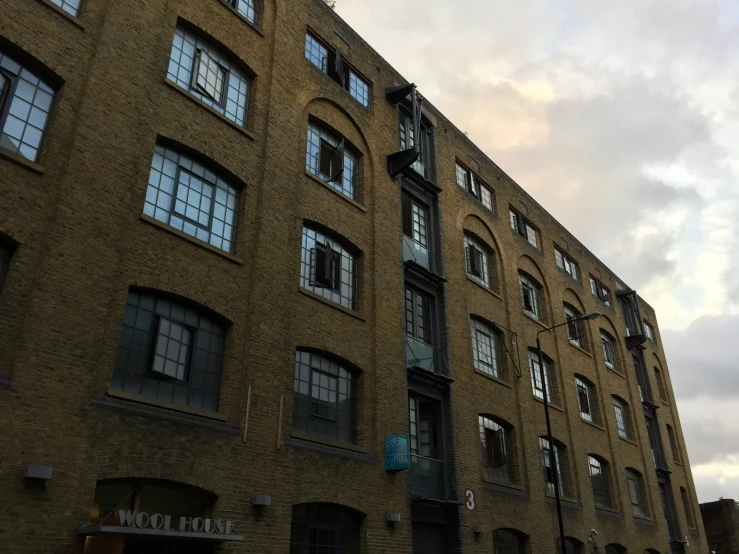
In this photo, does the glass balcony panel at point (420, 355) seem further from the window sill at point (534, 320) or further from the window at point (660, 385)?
the window at point (660, 385)

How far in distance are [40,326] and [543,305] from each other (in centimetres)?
2192

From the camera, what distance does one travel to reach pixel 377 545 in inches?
566

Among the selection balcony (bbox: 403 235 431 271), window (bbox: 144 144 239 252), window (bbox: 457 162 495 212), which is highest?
window (bbox: 457 162 495 212)

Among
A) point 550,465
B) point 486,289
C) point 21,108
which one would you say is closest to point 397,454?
point 486,289

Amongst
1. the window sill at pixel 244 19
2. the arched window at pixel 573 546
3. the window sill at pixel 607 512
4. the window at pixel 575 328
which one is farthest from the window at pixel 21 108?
the window at pixel 575 328

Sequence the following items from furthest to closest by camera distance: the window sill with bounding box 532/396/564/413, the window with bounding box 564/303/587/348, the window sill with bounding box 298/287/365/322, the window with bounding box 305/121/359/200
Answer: the window with bounding box 564/303/587/348 < the window sill with bounding box 532/396/564/413 < the window with bounding box 305/121/359/200 < the window sill with bounding box 298/287/365/322

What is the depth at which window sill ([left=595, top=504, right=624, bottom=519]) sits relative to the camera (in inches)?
984

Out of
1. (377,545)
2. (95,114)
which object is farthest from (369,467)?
(95,114)

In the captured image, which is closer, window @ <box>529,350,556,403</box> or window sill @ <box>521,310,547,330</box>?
window @ <box>529,350,556,403</box>

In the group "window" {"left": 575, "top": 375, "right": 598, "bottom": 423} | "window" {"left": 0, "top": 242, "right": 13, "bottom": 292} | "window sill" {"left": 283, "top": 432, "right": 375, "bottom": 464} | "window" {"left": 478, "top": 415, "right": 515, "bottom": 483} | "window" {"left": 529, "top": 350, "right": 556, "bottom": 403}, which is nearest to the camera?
"window" {"left": 0, "top": 242, "right": 13, "bottom": 292}

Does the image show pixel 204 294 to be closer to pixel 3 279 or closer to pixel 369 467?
pixel 3 279

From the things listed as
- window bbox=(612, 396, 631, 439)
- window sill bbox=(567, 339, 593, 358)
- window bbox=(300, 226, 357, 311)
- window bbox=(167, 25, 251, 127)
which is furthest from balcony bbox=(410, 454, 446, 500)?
window bbox=(612, 396, 631, 439)

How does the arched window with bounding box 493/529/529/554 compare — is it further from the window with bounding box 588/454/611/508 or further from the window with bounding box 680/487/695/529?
the window with bounding box 680/487/695/529

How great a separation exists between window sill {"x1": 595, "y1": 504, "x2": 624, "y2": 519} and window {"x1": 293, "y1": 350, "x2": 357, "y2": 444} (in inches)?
574
